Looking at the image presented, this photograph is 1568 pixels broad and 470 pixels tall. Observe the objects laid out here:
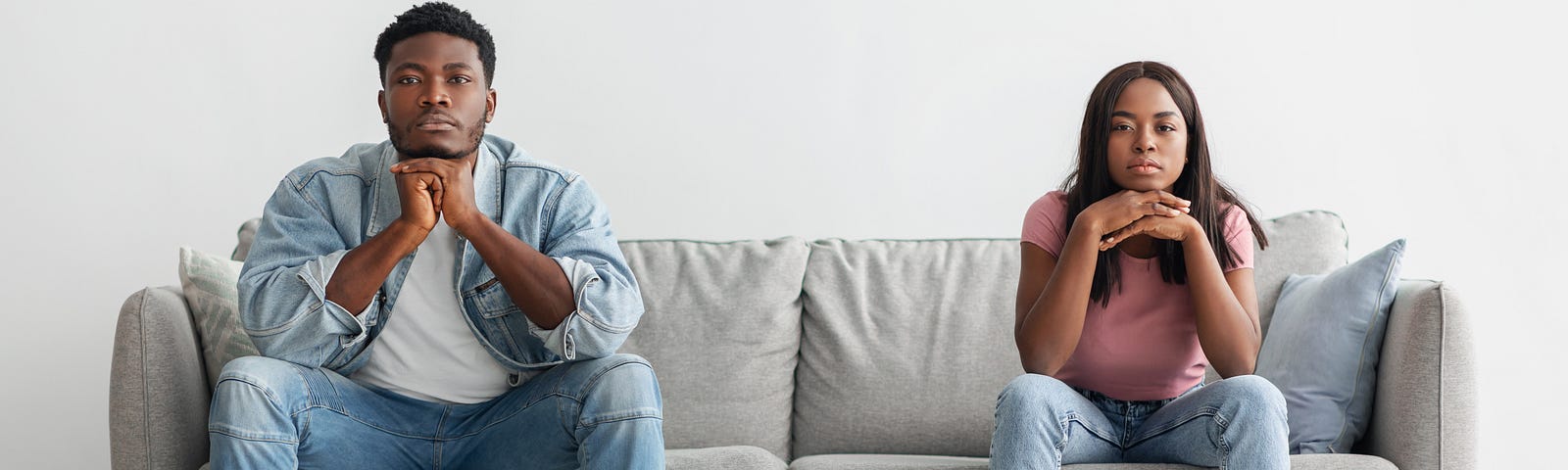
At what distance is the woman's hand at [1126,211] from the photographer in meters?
1.82

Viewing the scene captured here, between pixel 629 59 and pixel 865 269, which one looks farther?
pixel 629 59

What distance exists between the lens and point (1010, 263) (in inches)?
97.5

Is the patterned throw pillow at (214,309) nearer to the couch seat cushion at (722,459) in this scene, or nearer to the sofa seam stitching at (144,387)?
the sofa seam stitching at (144,387)

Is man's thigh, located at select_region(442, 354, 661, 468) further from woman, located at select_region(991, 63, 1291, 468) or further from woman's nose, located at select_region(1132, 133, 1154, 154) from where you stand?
woman's nose, located at select_region(1132, 133, 1154, 154)

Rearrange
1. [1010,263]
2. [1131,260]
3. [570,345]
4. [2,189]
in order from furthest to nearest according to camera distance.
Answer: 1. [2,189]
2. [1010,263]
3. [1131,260]
4. [570,345]

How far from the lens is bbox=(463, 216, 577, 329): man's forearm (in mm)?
1733

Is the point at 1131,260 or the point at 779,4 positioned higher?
the point at 779,4

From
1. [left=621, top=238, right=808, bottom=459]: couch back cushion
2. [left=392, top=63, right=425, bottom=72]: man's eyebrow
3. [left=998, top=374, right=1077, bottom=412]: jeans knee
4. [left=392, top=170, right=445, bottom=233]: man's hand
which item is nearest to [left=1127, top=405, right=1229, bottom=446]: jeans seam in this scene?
[left=998, top=374, right=1077, bottom=412]: jeans knee

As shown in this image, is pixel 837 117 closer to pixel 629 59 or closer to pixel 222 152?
pixel 629 59

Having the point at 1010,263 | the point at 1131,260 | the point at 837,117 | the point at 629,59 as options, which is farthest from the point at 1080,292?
the point at 629,59

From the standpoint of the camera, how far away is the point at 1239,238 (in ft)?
6.48

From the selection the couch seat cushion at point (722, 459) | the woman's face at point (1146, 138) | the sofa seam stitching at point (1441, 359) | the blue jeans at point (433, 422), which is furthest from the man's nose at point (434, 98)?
the sofa seam stitching at point (1441, 359)

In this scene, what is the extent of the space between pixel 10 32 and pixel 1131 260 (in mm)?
2407

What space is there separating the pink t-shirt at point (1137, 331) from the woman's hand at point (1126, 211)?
133 mm
